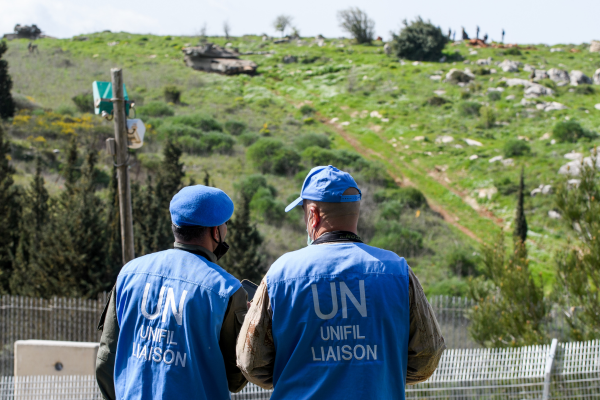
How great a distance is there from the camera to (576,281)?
755cm

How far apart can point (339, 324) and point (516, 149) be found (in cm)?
3107

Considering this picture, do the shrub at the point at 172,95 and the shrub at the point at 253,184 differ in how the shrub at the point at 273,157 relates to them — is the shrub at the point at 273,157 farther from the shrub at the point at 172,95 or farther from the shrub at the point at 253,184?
the shrub at the point at 172,95

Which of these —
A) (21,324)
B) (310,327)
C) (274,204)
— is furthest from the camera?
(274,204)

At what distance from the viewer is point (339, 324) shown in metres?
1.84

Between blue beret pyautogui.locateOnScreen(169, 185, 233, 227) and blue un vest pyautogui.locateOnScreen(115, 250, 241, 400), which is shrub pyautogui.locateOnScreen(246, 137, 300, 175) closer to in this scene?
blue beret pyautogui.locateOnScreen(169, 185, 233, 227)

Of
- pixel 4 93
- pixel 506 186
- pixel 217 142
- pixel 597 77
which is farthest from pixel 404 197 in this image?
pixel 597 77

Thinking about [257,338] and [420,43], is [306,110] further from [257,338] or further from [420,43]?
[257,338]

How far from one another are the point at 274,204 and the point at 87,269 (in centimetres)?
1029

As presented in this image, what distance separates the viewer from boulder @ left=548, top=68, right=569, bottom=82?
4438 centimetres

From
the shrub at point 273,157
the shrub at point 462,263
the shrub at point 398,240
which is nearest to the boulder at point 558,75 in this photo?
the shrub at point 273,157

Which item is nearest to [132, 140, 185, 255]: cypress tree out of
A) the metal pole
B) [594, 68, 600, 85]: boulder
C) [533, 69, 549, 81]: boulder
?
the metal pole

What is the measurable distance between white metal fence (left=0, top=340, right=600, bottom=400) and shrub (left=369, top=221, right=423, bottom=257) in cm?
1433

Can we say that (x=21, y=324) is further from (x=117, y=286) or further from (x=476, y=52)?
(x=476, y=52)

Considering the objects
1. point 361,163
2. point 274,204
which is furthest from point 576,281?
point 361,163
